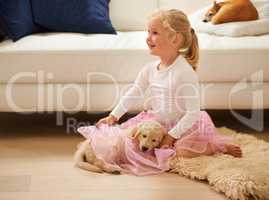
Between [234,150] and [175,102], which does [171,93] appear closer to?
[175,102]

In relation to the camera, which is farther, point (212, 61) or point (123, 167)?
point (212, 61)

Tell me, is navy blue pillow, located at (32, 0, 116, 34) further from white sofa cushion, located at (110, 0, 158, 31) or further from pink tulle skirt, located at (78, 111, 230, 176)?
pink tulle skirt, located at (78, 111, 230, 176)

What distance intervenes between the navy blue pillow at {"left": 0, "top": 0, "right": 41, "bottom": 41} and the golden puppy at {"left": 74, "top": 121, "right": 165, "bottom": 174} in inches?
27.4

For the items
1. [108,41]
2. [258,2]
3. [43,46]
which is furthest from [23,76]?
[258,2]

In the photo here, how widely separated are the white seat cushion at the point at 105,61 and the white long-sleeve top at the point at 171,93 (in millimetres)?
141

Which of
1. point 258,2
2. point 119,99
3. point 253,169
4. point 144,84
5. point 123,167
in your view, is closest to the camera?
point 253,169

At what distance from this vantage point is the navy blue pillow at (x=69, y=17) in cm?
241

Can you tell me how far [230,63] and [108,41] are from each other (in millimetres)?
542

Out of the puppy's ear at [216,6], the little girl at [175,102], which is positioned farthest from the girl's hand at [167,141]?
the puppy's ear at [216,6]

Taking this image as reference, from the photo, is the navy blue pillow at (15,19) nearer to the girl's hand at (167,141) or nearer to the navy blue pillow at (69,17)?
the navy blue pillow at (69,17)

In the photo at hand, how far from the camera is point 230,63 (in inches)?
83.5

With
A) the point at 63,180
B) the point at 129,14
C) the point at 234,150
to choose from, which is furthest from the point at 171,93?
→ the point at 129,14

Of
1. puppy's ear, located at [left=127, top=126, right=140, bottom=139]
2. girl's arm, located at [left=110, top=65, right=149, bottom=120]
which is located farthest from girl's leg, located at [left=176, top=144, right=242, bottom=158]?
girl's arm, located at [left=110, top=65, right=149, bottom=120]

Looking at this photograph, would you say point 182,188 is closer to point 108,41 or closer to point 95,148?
point 95,148
